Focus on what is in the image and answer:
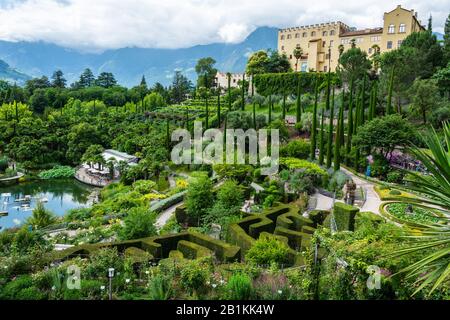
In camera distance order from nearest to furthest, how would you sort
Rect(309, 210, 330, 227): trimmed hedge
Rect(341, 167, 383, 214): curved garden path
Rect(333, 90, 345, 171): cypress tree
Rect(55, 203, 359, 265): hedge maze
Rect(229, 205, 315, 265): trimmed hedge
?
Rect(55, 203, 359, 265): hedge maze, Rect(229, 205, 315, 265): trimmed hedge, Rect(309, 210, 330, 227): trimmed hedge, Rect(341, 167, 383, 214): curved garden path, Rect(333, 90, 345, 171): cypress tree

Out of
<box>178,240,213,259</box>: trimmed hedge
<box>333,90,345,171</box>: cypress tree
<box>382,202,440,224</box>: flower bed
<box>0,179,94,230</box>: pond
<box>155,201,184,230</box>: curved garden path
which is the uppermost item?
<box>333,90,345,171</box>: cypress tree

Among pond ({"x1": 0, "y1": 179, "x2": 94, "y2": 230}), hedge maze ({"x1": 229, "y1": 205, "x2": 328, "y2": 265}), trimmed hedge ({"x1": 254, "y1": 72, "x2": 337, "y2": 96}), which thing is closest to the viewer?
hedge maze ({"x1": 229, "y1": 205, "x2": 328, "y2": 265})

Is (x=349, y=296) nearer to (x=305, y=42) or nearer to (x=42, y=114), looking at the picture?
(x=305, y=42)

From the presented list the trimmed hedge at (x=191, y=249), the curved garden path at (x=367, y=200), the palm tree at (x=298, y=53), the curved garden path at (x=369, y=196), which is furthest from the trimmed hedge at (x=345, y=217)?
the palm tree at (x=298, y=53)

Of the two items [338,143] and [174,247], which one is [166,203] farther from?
[338,143]

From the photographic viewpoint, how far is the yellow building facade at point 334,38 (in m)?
41.7

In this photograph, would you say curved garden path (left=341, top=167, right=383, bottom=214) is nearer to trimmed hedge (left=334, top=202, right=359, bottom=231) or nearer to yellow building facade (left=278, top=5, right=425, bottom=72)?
trimmed hedge (left=334, top=202, right=359, bottom=231)

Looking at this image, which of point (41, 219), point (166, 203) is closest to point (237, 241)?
point (166, 203)

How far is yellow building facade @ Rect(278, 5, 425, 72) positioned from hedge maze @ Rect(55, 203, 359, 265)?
29801 millimetres

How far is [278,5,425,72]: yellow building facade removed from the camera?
4169cm

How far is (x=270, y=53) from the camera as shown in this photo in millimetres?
58125

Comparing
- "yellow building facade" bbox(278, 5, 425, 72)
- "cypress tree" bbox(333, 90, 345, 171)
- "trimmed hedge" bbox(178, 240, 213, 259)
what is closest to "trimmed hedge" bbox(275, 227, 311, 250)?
"trimmed hedge" bbox(178, 240, 213, 259)
